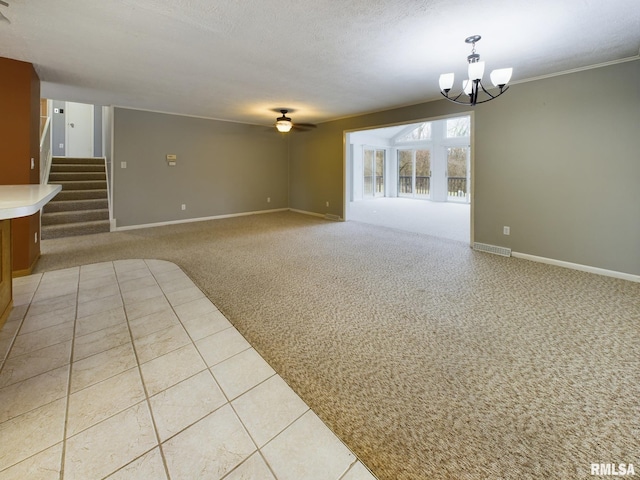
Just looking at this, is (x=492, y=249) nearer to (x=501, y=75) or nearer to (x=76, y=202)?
(x=501, y=75)

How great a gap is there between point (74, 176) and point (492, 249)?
8.33 m

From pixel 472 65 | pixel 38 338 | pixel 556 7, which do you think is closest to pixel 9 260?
pixel 38 338

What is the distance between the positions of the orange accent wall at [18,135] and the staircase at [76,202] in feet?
6.89

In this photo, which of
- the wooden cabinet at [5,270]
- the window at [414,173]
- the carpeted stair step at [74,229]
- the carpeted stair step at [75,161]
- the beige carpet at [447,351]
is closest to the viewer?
the beige carpet at [447,351]

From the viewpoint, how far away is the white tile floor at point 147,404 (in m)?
1.17

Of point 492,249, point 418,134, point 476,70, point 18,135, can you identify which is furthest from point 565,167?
point 418,134

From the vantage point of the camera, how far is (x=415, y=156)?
11477mm

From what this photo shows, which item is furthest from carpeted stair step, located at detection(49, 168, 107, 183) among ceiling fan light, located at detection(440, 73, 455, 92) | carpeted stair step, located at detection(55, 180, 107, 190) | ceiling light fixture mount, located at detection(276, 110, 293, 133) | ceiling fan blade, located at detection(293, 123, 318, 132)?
ceiling fan light, located at detection(440, 73, 455, 92)

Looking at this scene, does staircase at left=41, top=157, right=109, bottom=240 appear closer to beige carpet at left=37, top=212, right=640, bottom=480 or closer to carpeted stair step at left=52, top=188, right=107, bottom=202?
carpeted stair step at left=52, top=188, right=107, bottom=202

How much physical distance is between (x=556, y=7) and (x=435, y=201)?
8.96 metres

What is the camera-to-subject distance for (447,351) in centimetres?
198

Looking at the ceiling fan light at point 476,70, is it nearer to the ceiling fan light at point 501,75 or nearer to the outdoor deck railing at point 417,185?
the ceiling fan light at point 501,75

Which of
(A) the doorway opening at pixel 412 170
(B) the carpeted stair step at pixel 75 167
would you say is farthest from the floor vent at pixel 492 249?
(B) the carpeted stair step at pixel 75 167

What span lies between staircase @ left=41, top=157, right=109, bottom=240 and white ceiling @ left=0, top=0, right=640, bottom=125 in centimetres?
224
